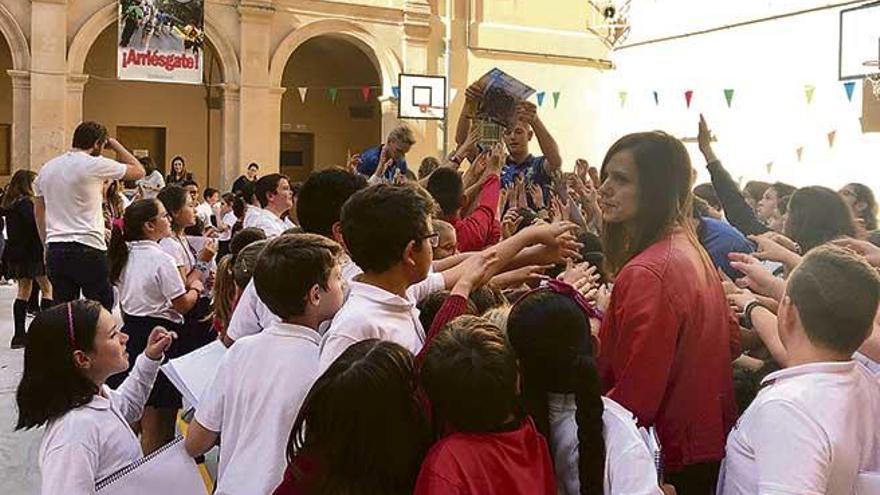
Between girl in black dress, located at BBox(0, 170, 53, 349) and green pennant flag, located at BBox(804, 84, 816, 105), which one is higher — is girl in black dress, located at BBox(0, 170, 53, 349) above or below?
below

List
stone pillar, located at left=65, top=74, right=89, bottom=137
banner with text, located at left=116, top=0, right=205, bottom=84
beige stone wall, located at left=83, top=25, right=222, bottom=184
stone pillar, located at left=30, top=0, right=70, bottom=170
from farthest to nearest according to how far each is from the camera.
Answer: beige stone wall, located at left=83, top=25, right=222, bottom=184
banner with text, located at left=116, top=0, right=205, bottom=84
stone pillar, located at left=65, top=74, right=89, bottom=137
stone pillar, located at left=30, top=0, right=70, bottom=170

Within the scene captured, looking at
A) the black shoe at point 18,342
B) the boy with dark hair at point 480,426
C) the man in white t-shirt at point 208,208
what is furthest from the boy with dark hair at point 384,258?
the man in white t-shirt at point 208,208

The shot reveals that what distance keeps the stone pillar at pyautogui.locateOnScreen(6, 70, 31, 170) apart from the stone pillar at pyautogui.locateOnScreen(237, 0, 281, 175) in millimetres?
3523

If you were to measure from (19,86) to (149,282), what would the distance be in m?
11.8

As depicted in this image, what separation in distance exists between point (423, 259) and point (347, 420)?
55 centimetres

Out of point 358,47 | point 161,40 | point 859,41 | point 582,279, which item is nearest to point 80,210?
point 582,279

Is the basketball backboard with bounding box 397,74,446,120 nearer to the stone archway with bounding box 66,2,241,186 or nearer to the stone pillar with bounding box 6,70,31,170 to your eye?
the stone archway with bounding box 66,2,241,186

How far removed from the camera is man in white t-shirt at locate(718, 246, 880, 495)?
5.92 feet

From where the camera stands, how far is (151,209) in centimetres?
446

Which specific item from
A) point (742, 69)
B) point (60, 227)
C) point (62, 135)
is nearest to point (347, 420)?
point (60, 227)

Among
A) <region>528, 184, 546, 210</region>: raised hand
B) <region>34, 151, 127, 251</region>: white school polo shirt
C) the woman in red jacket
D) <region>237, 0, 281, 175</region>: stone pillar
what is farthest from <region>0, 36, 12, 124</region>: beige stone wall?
the woman in red jacket

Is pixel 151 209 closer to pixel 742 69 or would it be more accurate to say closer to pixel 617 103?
pixel 742 69

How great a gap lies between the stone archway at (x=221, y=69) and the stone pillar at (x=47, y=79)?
16cm

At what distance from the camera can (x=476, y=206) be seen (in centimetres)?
403
